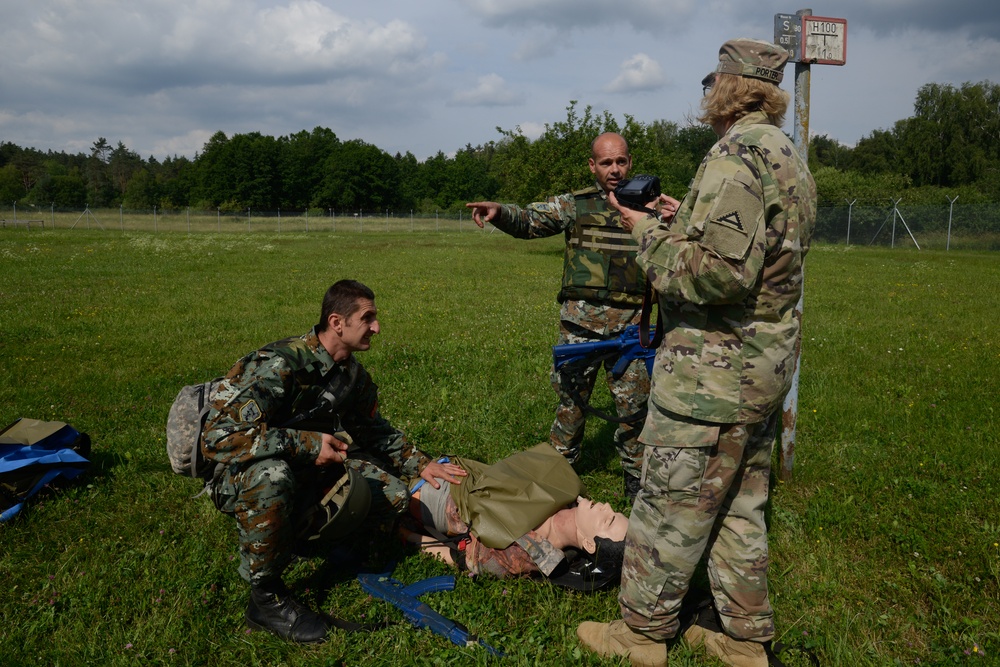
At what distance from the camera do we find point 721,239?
271cm

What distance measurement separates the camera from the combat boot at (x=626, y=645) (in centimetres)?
320

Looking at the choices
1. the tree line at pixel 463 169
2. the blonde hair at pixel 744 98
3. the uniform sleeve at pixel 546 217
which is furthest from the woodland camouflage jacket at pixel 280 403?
the tree line at pixel 463 169

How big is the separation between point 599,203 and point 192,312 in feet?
31.5

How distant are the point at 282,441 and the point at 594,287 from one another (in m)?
2.49

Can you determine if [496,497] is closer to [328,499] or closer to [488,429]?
[328,499]

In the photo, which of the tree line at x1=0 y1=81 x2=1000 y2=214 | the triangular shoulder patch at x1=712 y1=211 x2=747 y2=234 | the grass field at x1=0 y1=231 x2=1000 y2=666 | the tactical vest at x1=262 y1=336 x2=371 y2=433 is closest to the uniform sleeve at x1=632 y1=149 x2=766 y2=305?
the triangular shoulder patch at x1=712 y1=211 x2=747 y2=234

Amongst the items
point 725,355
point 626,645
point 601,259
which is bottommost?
point 626,645

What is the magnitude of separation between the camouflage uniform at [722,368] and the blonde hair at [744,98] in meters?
0.05

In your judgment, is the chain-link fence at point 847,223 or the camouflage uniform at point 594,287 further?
the chain-link fence at point 847,223

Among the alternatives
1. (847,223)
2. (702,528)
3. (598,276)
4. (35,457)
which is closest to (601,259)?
(598,276)

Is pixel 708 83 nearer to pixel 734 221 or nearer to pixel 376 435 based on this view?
pixel 734 221

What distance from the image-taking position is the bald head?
4902 millimetres

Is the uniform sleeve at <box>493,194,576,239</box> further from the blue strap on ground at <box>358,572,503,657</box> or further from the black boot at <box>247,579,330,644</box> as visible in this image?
the black boot at <box>247,579,330,644</box>

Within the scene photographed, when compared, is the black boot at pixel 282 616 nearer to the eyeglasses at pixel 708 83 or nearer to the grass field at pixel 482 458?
the grass field at pixel 482 458
